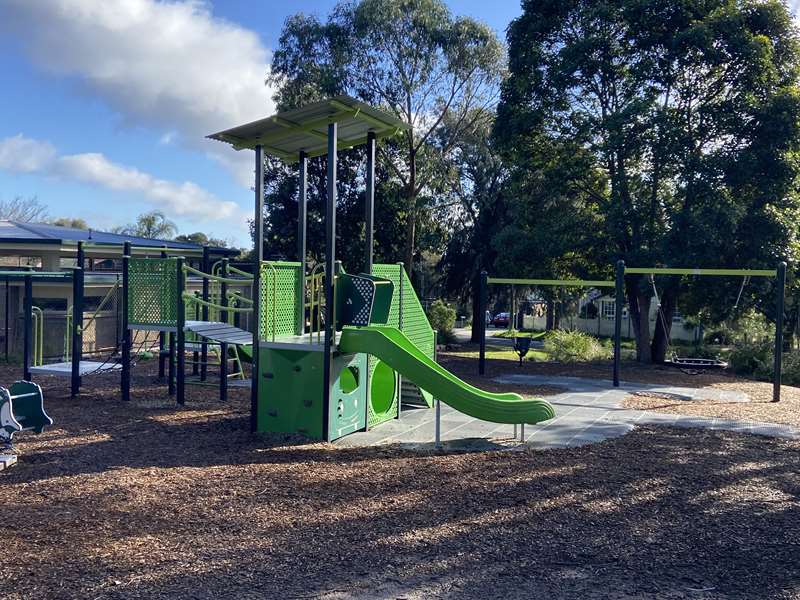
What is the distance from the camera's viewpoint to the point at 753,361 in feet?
59.0

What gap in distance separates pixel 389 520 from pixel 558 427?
441 centimetres

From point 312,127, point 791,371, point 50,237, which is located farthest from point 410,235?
point 312,127

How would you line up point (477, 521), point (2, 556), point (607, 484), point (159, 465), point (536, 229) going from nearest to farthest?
point (2, 556) < point (477, 521) < point (607, 484) < point (159, 465) < point (536, 229)

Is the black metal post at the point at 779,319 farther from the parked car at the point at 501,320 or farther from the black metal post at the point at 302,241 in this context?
the parked car at the point at 501,320

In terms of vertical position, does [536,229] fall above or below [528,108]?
below

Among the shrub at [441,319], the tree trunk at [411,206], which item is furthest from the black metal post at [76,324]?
the shrub at [441,319]

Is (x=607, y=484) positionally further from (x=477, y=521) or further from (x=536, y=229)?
(x=536, y=229)

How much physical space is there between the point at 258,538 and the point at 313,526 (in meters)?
0.43

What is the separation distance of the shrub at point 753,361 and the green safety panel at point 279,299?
13081 mm

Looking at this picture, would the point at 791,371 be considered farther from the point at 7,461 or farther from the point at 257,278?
the point at 7,461

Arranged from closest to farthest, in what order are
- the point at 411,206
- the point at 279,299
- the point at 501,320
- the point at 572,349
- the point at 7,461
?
the point at 7,461 < the point at 279,299 < the point at 572,349 < the point at 411,206 < the point at 501,320

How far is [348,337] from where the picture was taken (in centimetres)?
782

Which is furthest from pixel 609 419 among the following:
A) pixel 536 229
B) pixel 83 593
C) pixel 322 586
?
pixel 536 229

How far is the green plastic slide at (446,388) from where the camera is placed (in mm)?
A: 7594
